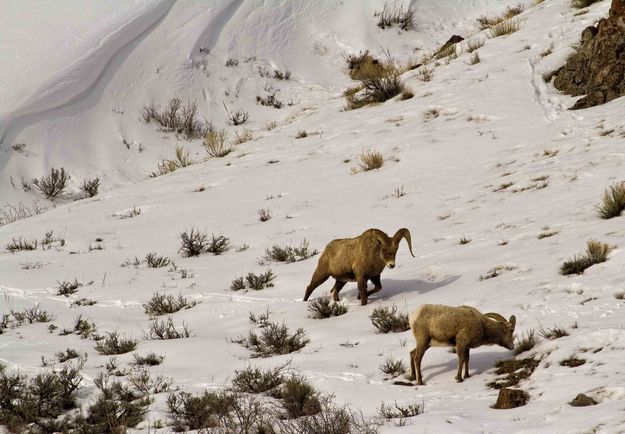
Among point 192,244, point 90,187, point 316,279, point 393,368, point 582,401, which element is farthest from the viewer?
point 90,187

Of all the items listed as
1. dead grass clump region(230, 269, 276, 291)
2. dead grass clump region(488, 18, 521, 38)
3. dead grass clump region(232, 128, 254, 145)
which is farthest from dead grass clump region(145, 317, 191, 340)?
dead grass clump region(488, 18, 521, 38)

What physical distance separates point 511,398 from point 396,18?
811 inches

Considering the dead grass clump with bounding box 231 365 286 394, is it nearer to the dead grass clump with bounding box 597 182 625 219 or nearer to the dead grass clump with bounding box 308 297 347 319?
the dead grass clump with bounding box 308 297 347 319

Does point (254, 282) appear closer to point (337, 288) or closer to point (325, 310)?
point (337, 288)

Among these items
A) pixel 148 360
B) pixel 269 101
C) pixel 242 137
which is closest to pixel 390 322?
pixel 148 360

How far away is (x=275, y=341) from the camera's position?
6.60 m

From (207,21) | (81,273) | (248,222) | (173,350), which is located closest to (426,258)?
(173,350)

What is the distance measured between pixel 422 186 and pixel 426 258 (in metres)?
3.18

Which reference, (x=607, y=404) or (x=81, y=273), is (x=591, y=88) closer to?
(x=81, y=273)

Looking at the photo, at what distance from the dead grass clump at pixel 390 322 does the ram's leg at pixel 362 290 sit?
2.26 ft

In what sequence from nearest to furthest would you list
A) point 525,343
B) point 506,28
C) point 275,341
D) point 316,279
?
point 525,343 → point 275,341 → point 316,279 → point 506,28

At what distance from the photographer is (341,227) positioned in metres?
10.1

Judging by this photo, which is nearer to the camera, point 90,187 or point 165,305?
point 165,305

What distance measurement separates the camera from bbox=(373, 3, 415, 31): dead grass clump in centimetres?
2345
